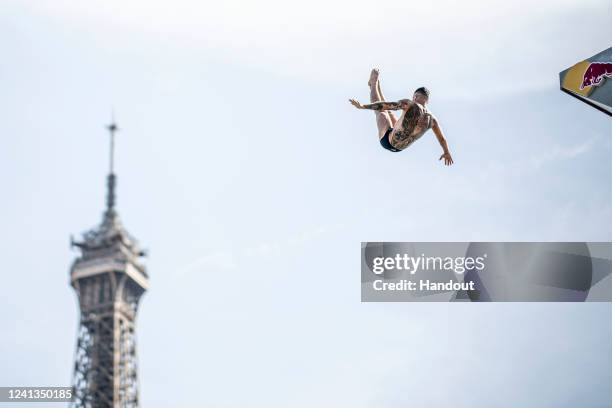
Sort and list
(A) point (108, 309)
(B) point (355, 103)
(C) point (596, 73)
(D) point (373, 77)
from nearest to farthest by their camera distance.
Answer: (B) point (355, 103) → (D) point (373, 77) → (C) point (596, 73) → (A) point (108, 309)

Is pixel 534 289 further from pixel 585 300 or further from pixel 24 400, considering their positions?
pixel 24 400

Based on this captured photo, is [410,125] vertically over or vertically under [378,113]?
under

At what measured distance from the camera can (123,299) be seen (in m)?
127

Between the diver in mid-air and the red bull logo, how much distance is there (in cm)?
2084

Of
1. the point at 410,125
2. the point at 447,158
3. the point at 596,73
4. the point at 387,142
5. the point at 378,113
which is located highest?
the point at 596,73

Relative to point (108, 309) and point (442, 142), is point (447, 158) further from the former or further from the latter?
point (108, 309)

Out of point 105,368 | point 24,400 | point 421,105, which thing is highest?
point 105,368

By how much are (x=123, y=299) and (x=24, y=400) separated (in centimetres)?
6972

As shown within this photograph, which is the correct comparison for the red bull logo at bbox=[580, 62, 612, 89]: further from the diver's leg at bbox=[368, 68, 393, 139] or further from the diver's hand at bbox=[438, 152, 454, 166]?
the diver's hand at bbox=[438, 152, 454, 166]

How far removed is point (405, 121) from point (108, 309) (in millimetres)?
95277

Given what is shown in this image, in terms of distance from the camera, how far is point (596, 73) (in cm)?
5519

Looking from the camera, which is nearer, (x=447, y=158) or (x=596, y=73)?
(x=447, y=158)

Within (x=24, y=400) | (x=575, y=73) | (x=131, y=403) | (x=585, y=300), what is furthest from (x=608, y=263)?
(x=131, y=403)

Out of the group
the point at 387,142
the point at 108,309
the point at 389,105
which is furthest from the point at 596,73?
the point at 108,309
